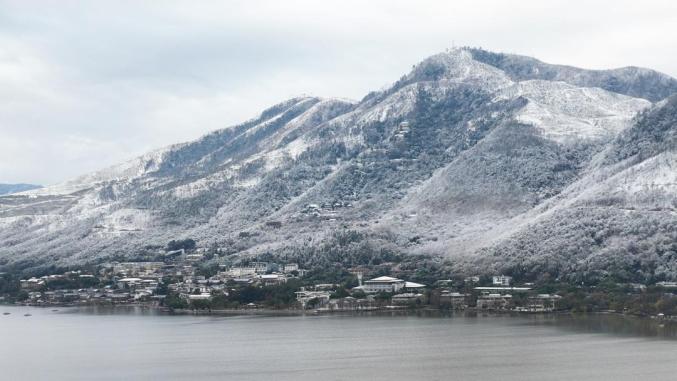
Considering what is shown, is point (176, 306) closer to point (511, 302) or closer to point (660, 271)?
point (511, 302)

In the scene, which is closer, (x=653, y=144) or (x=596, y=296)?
(x=596, y=296)

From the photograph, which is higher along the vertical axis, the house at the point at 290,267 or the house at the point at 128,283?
the house at the point at 290,267

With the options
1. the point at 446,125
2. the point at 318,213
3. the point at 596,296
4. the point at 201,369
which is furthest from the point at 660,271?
the point at 446,125

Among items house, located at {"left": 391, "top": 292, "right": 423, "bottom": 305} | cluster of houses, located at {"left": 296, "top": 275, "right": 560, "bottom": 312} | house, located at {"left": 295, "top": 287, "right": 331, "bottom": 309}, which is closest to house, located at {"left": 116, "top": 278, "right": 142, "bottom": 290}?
cluster of houses, located at {"left": 296, "top": 275, "right": 560, "bottom": 312}

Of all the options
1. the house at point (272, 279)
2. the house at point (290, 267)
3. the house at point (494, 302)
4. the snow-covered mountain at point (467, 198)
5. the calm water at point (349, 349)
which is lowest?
the calm water at point (349, 349)

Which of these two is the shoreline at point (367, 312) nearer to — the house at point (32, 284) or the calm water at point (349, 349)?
the calm water at point (349, 349)

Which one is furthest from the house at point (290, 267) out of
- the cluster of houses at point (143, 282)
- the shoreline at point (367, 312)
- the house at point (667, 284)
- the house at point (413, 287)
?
the house at point (667, 284)

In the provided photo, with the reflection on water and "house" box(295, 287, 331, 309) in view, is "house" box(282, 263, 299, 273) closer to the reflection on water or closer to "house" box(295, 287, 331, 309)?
"house" box(295, 287, 331, 309)
